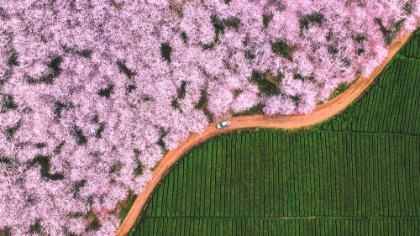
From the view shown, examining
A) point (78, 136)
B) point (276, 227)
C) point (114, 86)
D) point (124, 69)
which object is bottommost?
point (276, 227)

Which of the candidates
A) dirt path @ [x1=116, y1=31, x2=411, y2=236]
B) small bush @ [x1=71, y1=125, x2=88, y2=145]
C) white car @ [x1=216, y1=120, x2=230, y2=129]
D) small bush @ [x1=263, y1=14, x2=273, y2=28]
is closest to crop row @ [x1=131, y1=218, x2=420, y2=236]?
dirt path @ [x1=116, y1=31, x2=411, y2=236]

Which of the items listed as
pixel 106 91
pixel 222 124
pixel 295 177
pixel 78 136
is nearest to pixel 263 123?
pixel 222 124

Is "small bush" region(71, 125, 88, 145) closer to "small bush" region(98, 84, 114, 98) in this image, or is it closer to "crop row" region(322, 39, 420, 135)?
"small bush" region(98, 84, 114, 98)

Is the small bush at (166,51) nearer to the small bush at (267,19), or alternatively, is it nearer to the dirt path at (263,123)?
the dirt path at (263,123)

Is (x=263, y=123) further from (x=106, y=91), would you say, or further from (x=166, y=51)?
(x=106, y=91)

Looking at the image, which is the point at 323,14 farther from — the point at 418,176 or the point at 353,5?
the point at 418,176

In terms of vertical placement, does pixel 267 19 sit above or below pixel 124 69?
above

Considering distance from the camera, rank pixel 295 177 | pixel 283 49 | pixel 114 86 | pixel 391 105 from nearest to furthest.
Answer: pixel 114 86 < pixel 295 177 < pixel 283 49 < pixel 391 105
